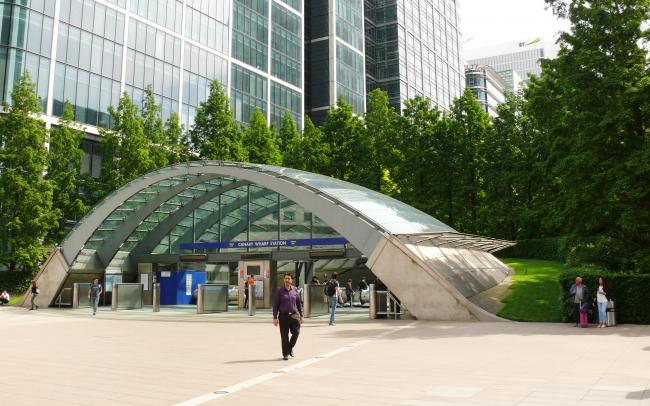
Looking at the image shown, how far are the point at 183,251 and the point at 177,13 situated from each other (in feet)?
126

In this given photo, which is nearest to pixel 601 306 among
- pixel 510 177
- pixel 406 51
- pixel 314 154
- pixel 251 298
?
pixel 251 298

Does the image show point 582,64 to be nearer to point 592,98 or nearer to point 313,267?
point 592,98

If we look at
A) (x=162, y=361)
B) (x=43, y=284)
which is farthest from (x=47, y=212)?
(x=162, y=361)

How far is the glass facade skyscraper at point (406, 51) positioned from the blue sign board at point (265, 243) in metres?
59.9

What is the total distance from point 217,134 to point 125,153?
21.8 feet

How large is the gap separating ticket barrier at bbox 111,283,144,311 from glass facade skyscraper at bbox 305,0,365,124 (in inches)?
2093

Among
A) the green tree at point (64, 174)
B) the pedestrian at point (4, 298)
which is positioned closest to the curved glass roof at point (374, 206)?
the pedestrian at point (4, 298)

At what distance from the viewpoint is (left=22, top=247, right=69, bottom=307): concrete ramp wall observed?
28547mm

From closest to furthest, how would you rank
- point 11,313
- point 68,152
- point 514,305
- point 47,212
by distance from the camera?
point 514,305
point 11,313
point 47,212
point 68,152

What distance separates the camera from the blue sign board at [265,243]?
986 inches

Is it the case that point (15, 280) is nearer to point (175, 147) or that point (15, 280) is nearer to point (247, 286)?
point (175, 147)

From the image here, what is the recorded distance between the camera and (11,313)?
25.9 m

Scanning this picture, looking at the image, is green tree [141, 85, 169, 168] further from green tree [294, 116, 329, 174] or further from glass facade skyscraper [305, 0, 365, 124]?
glass facade skyscraper [305, 0, 365, 124]

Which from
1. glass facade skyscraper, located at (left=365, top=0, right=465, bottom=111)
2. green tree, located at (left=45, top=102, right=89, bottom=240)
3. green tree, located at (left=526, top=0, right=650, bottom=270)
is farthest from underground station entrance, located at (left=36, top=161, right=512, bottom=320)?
glass facade skyscraper, located at (left=365, top=0, right=465, bottom=111)
